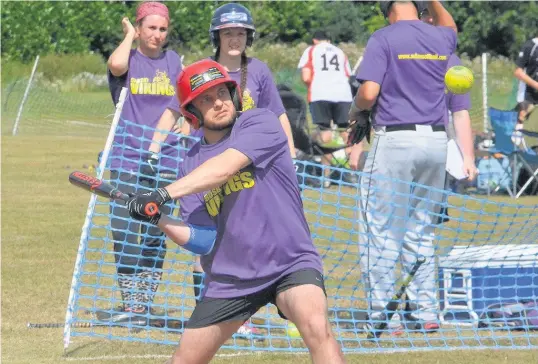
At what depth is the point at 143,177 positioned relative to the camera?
305 inches

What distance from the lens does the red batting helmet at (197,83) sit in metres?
4.93

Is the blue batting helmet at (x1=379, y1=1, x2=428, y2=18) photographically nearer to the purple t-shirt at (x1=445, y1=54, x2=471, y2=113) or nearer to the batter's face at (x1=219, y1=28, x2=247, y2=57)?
the purple t-shirt at (x1=445, y1=54, x2=471, y2=113)

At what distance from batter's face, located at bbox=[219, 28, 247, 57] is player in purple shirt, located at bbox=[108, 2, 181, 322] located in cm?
60

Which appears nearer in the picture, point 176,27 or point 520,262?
point 520,262

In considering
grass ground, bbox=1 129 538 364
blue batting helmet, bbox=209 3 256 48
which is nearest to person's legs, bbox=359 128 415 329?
grass ground, bbox=1 129 538 364

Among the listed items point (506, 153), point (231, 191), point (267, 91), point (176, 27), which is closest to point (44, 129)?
point (506, 153)

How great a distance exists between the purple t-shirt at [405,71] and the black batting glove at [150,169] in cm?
147

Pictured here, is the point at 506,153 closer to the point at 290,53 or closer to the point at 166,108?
the point at 166,108

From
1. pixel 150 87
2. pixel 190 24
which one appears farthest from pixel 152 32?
pixel 190 24

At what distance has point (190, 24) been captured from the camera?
4144cm

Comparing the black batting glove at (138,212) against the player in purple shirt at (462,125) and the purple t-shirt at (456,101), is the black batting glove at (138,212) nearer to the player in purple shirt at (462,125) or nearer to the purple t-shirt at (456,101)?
the player in purple shirt at (462,125)

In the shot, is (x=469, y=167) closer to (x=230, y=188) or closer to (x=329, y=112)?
(x=230, y=188)

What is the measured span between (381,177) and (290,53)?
31.7 metres

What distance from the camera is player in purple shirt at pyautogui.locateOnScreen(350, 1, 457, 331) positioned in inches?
284
